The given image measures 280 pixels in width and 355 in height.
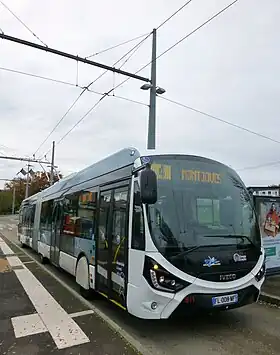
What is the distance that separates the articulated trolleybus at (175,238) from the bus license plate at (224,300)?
0.04ft

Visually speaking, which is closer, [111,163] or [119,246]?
[119,246]

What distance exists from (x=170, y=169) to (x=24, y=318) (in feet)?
12.4

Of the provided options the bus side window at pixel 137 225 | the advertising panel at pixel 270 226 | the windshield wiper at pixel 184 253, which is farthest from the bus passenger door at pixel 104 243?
the advertising panel at pixel 270 226

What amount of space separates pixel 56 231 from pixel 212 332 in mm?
6716

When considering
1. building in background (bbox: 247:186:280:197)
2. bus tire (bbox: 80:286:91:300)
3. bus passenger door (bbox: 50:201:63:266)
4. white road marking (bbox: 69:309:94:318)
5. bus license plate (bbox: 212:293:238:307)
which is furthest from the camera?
bus passenger door (bbox: 50:201:63:266)

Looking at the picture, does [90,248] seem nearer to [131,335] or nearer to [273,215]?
[131,335]

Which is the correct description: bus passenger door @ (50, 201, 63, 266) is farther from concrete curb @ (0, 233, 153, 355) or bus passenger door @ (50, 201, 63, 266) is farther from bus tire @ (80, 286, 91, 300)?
bus tire @ (80, 286, 91, 300)

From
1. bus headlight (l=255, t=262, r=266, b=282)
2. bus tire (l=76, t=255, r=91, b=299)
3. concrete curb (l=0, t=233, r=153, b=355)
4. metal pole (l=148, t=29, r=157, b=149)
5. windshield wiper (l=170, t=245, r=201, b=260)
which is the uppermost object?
metal pole (l=148, t=29, r=157, b=149)

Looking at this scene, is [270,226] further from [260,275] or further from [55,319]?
[55,319]

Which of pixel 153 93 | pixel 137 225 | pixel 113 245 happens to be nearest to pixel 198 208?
pixel 137 225

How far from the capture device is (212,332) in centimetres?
526

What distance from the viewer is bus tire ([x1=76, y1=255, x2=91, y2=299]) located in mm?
7142

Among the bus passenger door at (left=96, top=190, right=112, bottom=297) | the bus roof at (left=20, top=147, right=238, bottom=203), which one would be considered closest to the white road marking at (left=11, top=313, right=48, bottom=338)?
the bus passenger door at (left=96, top=190, right=112, bottom=297)

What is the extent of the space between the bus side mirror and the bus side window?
42 centimetres
